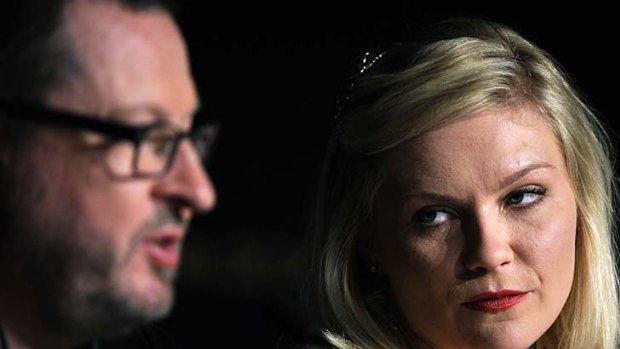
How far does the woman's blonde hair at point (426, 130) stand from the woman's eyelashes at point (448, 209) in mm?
107

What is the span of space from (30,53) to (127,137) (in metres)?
0.15

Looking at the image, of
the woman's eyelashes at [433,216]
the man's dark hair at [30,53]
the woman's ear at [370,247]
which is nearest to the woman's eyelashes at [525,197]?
the woman's eyelashes at [433,216]

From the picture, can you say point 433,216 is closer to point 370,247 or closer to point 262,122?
point 370,247

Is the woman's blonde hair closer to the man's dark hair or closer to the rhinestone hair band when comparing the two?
the rhinestone hair band

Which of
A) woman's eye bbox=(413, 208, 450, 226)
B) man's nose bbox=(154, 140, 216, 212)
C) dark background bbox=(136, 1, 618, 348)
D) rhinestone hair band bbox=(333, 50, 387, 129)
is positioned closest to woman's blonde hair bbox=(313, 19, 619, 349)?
rhinestone hair band bbox=(333, 50, 387, 129)

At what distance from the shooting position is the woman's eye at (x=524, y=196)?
189 centimetres

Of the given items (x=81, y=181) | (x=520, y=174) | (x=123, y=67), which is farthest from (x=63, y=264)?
(x=520, y=174)

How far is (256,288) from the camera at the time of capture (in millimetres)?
3795

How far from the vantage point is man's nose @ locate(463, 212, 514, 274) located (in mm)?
1828

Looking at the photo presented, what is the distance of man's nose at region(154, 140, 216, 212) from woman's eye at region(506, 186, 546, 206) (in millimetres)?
722

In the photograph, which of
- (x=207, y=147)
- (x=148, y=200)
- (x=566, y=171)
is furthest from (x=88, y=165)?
(x=566, y=171)

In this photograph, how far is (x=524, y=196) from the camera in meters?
1.91

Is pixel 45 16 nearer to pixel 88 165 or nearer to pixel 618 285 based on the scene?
pixel 88 165

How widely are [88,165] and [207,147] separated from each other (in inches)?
9.0
